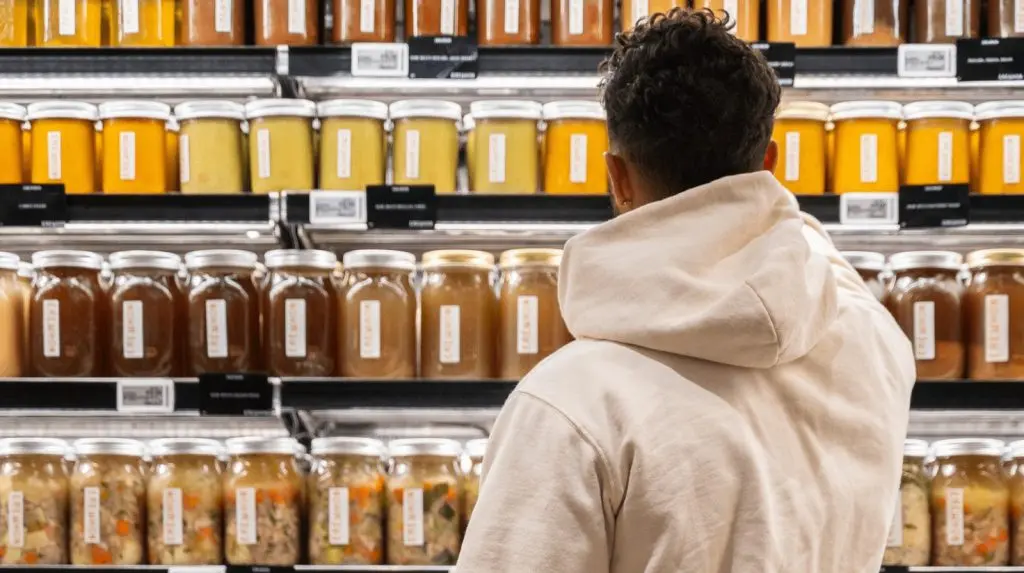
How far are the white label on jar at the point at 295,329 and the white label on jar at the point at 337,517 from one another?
10.1 inches

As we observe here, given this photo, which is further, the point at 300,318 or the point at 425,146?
the point at 425,146

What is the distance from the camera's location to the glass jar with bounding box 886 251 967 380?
2.03m

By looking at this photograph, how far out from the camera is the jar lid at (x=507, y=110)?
214 cm

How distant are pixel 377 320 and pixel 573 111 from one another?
53 cm

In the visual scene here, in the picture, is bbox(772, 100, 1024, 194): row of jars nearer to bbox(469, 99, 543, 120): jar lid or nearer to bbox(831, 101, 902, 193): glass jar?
bbox(831, 101, 902, 193): glass jar

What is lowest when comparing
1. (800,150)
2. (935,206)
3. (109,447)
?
(109,447)

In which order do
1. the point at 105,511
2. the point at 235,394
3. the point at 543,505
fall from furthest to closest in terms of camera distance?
the point at 105,511 < the point at 235,394 < the point at 543,505

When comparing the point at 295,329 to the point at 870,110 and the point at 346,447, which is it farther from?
the point at 870,110

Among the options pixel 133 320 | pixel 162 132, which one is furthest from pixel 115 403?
pixel 162 132

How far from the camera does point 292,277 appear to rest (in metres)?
2.08

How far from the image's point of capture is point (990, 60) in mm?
1996

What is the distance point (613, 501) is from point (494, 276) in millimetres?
1504

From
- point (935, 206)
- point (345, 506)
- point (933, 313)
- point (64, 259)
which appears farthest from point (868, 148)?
point (64, 259)

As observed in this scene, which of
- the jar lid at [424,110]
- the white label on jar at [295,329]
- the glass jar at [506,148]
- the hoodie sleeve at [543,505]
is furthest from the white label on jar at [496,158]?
the hoodie sleeve at [543,505]
